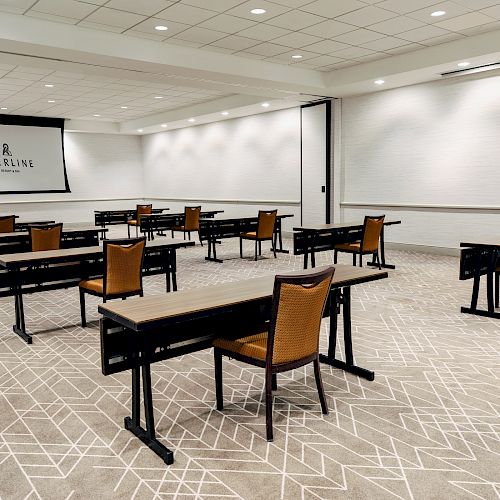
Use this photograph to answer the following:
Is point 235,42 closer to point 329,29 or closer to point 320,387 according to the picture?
point 329,29

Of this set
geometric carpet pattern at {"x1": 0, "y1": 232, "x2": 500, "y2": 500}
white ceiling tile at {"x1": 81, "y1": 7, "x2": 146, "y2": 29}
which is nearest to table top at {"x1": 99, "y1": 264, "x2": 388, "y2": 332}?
geometric carpet pattern at {"x1": 0, "y1": 232, "x2": 500, "y2": 500}

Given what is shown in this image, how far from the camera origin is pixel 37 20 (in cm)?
602

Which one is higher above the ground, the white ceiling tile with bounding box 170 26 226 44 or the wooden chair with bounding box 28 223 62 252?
the white ceiling tile with bounding box 170 26 226 44

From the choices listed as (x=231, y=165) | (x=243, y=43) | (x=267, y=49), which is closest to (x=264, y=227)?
(x=267, y=49)

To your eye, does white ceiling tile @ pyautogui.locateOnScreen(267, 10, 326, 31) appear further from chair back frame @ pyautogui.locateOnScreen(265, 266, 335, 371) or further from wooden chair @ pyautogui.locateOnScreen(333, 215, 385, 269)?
chair back frame @ pyautogui.locateOnScreen(265, 266, 335, 371)

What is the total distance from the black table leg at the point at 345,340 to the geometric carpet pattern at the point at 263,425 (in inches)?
3.2

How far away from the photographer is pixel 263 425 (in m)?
2.77

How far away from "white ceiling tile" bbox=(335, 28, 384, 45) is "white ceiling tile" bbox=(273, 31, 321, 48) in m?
0.36

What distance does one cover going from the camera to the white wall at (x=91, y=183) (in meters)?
14.7

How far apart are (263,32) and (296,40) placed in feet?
1.98

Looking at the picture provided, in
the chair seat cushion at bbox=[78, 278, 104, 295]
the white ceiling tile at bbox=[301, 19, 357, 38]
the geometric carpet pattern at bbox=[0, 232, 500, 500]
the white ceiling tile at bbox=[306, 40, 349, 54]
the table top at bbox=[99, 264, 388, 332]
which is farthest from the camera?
the white ceiling tile at bbox=[306, 40, 349, 54]

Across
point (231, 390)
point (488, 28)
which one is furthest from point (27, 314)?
point (488, 28)

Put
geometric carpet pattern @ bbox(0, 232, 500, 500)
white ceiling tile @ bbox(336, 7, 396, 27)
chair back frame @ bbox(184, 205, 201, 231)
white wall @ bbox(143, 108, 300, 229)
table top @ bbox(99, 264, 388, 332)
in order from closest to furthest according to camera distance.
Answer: geometric carpet pattern @ bbox(0, 232, 500, 500) < table top @ bbox(99, 264, 388, 332) < white ceiling tile @ bbox(336, 7, 396, 27) < chair back frame @ bbox(184, 205, 201, 231) < white wall @ bbox(143, 108, 300, 229)

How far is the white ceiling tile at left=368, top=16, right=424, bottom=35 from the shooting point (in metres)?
6.32
